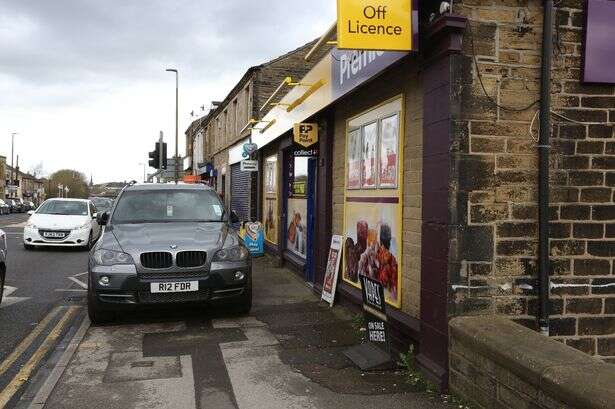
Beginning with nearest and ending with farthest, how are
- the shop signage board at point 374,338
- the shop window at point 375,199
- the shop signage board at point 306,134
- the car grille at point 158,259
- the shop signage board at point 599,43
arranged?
the shop signage board at point 599,43 → the shop signage board at point 374,338 → the shop window at point 375,199 → the car grille at point 158,259 → the shop signage board at point 306,134

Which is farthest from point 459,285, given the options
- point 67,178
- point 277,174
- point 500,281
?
point 67,178

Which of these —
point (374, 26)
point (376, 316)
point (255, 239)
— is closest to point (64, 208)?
point (255, 239)

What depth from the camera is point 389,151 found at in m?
6.30

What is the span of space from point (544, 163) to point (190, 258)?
4159mm

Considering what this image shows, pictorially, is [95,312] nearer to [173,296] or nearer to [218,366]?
[173,296]

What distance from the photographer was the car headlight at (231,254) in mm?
7141

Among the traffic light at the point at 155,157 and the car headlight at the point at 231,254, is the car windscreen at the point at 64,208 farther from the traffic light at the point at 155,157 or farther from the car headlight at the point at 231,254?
the car headlight at the point at 231,254

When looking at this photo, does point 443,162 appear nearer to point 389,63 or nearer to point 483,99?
point 483,99

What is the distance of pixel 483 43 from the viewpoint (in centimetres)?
467

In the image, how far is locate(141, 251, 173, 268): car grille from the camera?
690cm

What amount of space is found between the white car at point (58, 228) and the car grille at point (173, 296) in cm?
938


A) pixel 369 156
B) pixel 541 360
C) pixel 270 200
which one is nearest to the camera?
pixel 541 360

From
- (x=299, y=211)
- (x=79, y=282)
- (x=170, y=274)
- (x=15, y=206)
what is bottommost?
(x=15, y=206)

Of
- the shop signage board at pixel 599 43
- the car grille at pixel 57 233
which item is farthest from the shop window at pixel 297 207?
the car grille at pixel 57 233
